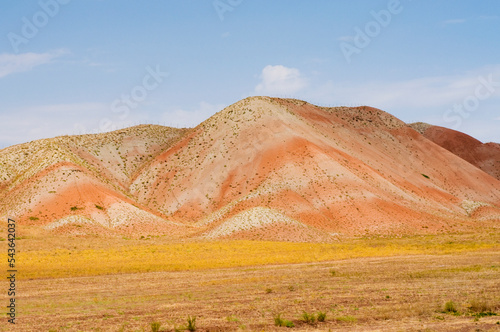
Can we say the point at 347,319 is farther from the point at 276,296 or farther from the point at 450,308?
the point at 276,296

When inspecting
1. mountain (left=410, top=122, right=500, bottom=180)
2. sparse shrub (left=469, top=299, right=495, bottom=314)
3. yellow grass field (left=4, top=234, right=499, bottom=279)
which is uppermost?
mountain (left=410, top=122, right=500, bottom=180)

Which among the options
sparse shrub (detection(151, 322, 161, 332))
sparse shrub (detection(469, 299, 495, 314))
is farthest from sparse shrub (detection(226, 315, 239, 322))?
sparse shrub (detection(469, 299, 495, 314))

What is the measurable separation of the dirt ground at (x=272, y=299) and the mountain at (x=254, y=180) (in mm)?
33920

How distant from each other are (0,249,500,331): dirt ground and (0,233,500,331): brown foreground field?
4cm

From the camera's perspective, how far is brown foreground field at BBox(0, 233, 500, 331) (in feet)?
65.4

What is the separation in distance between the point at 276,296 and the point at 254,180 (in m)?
67.3

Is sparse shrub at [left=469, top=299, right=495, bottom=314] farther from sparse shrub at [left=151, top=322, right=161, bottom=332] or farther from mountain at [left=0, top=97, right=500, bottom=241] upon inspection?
mountain at [left=0, top=97, right=500, bottom=241]

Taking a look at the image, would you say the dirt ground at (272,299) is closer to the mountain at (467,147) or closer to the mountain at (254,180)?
the mountain at (254,180)

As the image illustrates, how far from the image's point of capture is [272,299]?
25266mm

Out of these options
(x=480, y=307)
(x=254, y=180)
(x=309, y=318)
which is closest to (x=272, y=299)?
(x=309, y=318)

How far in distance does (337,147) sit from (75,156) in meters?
51.8

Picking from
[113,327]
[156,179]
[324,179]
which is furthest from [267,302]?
[156,179]

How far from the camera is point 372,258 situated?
154 ft

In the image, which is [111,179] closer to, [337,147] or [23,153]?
[23,153]
